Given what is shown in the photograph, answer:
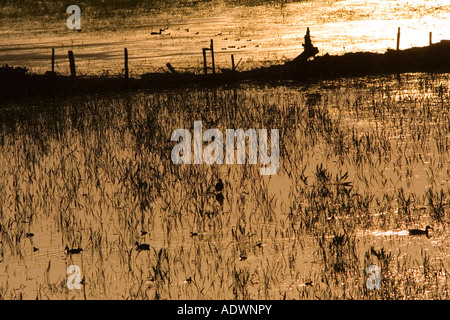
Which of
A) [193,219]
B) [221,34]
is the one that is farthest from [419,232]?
[221,34]

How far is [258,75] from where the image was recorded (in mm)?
24156

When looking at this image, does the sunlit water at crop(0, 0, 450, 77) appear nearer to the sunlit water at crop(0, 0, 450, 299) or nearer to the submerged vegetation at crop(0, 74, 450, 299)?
the sunlit water at crop(0, 0, 450, 299)

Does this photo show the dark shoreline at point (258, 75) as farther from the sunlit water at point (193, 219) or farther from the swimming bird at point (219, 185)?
the swimming bird at point (219, 185)

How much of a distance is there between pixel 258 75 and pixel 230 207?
14112mm

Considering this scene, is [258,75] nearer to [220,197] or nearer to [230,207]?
[220,197]

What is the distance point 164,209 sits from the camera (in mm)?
10492

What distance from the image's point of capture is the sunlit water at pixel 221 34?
32312 millimetres

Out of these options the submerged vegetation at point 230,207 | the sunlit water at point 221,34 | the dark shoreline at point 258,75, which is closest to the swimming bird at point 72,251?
the submerged vegetation at point 230,207

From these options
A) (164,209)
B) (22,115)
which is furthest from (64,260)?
(22,115)

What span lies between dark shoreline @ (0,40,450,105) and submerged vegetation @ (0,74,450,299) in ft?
15.6

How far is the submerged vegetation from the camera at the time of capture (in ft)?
25.2

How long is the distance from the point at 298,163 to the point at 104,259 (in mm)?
4908

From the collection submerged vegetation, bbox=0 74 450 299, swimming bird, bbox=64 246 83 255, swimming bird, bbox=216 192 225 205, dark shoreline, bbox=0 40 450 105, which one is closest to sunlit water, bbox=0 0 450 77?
dark shoreline, bbox=0 40 450 105
